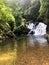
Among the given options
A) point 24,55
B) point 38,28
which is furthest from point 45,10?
point 24,55

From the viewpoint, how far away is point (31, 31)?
59094 mm

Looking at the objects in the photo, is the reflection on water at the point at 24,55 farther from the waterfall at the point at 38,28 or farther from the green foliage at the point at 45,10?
the waterfall at the point at 38,28

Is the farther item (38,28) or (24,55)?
(38,28)

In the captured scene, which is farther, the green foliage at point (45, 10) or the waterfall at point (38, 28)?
the waterfall at point (38, 28)

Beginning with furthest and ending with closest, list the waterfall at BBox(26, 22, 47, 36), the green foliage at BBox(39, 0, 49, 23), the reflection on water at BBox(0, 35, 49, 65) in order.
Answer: the waterfall at BBox(26, 22, 47, 36), the green foliage at BBox(39, 0, 49, 23), the reflection on water at BBox(0, 35, 49, 65)

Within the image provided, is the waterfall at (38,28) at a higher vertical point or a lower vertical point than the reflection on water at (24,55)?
higher

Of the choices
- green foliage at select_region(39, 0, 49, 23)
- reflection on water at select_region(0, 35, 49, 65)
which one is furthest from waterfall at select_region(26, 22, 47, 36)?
reflection on water at select_region(0, 35, 49, 65)

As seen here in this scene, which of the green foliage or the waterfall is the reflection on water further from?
the waterfall

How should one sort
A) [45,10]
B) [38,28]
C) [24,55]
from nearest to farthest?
[24,55]
[45,10]
[38,28]

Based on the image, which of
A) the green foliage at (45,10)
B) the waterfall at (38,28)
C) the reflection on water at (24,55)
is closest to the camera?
the reflection on water at (24,55)

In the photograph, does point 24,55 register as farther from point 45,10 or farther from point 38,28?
point 38,28

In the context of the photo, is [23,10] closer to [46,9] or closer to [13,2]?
[13,2]

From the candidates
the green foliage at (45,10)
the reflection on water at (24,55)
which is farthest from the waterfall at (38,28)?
the reflection on water at (24,55)

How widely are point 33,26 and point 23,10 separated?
730 centimetres
